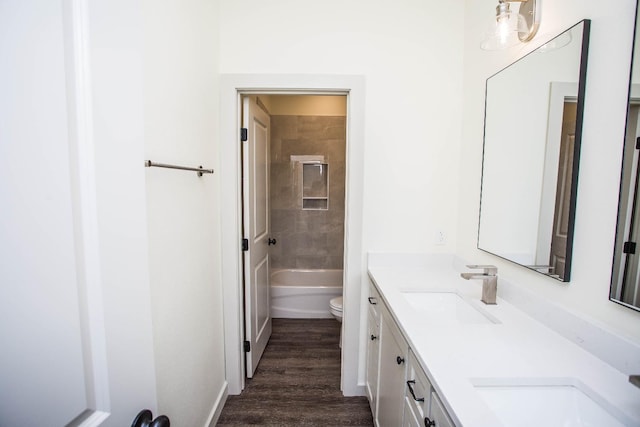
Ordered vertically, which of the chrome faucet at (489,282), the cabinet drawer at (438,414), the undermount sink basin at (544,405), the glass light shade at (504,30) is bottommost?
the cabinet drawer at (438,414)

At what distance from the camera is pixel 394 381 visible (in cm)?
125

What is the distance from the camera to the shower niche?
11.5ft

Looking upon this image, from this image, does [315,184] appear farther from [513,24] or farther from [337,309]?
[513,24]

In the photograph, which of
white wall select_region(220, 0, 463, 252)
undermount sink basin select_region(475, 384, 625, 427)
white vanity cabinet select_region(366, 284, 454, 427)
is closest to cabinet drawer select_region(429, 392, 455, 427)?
white vanity cabinet select_region(366, 284, 454, 427)

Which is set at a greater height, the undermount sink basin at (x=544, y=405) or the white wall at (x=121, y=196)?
the white wall at (x=121, y=196)

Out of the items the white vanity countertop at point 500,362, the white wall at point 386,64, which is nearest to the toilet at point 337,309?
the white wall at point 386,64

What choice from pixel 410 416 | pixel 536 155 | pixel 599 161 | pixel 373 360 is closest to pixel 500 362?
pixel 410 416

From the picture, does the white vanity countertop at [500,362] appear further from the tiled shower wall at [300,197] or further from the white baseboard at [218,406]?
the tiled shower wall at [300,197]

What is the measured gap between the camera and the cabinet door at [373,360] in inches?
63.9

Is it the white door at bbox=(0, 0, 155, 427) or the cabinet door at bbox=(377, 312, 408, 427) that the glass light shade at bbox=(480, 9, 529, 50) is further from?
the white door at bbox=(0, 0, 155, 427)

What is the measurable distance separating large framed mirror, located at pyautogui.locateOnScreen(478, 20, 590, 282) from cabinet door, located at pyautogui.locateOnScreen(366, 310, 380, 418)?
811mm

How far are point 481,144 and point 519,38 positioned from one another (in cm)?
55

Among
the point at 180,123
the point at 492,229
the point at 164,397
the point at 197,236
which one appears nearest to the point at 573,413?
the point at 492,229

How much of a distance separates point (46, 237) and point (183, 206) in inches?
37.9
